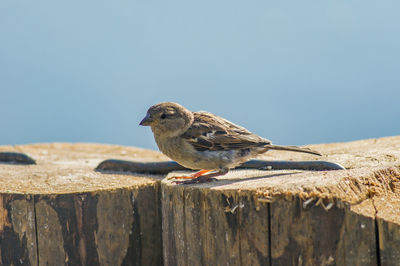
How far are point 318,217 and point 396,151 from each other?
79.7 inches

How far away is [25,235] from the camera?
4.25 meters

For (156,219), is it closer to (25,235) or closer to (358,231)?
(25,235)

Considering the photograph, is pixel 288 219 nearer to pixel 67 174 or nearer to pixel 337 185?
pixel 337 185

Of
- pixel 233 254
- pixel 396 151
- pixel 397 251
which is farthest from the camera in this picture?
pixel 396 151

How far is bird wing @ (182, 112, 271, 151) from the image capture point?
4.20m

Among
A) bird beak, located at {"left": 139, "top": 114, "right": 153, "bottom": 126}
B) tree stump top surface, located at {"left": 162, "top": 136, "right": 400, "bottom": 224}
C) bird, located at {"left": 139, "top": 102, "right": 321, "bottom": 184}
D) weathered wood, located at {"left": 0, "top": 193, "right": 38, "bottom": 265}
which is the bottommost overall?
weathered wood, located at {"left": 0, "top": 193, "right": 38, "bottom": 265}

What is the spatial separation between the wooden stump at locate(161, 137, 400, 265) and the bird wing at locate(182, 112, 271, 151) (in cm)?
34

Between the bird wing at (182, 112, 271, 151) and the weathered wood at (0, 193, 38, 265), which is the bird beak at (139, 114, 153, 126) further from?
the weathered wood at (0, 193, 38, 265)

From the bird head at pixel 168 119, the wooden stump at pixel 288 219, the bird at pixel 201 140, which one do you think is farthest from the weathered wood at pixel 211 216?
the bird head at pixel 168 119

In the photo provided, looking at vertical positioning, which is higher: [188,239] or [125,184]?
[125,184]

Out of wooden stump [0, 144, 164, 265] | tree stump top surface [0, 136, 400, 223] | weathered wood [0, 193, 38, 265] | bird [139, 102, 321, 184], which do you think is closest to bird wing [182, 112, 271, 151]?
bird [139, 102, 321, 184]

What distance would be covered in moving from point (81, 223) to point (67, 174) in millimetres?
854

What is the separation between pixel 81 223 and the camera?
13.8ft

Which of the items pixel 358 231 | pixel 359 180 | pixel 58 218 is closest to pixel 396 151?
pixel 359 180
